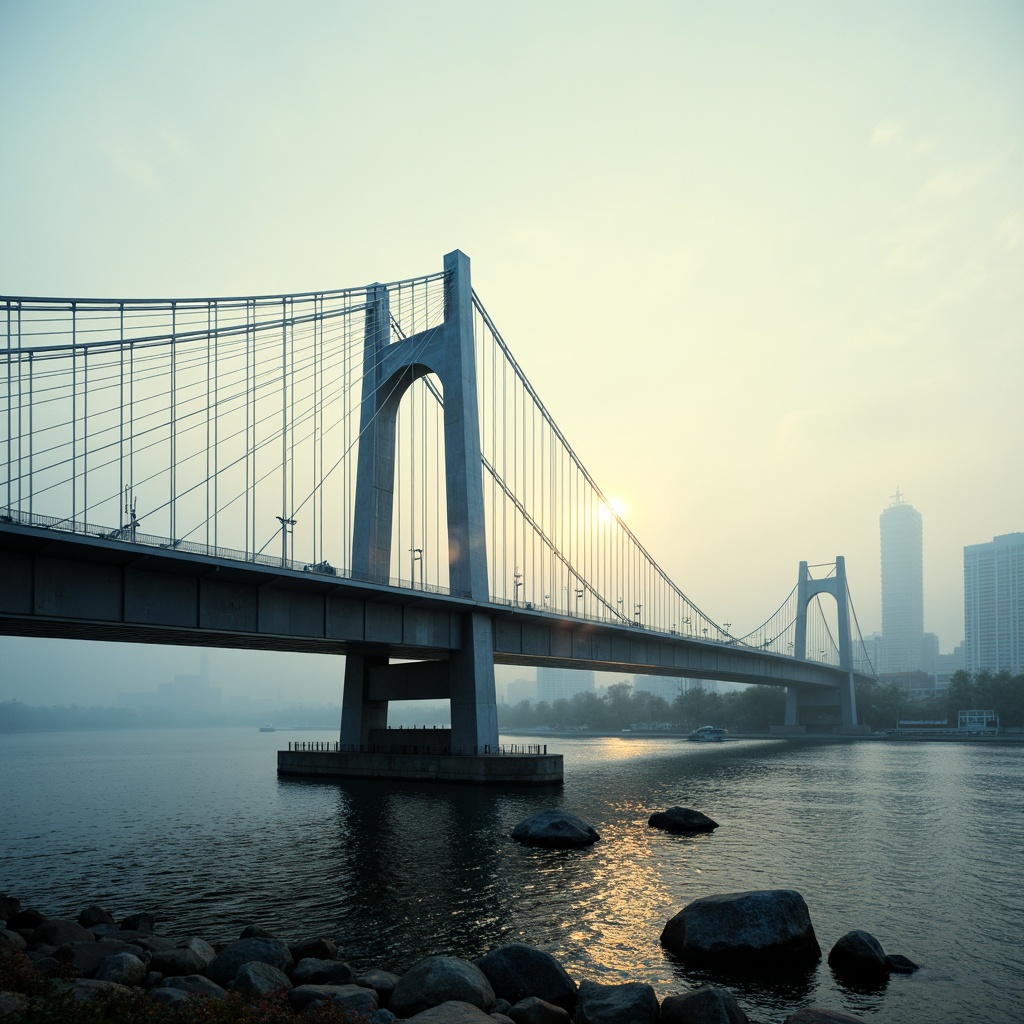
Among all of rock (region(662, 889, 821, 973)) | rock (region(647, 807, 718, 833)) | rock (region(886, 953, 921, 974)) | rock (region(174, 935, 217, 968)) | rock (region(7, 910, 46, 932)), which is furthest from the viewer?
rock (region(647, 807, 718, 833))

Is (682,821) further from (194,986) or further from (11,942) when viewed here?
(11,942)

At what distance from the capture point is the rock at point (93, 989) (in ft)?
42.9

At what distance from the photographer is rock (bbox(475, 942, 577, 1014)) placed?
16.5 m

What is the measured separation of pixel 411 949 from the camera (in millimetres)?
20125

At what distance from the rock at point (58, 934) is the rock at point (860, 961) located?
15.1 m

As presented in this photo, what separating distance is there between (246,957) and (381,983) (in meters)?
2.71

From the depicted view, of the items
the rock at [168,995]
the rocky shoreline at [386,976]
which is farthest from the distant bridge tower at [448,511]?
the rock at [168,995]

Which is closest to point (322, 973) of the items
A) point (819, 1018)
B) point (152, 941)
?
point (152, 941)

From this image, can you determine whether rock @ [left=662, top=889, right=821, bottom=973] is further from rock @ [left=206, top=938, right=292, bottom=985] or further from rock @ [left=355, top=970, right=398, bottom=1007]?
rock @ [left=206, top=938, right=292, bottom=985]

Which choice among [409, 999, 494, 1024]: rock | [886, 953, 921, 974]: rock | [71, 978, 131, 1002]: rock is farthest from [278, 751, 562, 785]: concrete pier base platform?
[71, 978, 131, 1002]: rock

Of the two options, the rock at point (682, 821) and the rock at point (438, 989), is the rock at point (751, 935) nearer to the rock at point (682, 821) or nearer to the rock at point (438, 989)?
the rock at point (438, 989)

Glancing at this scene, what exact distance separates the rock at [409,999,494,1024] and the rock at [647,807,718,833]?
25.4 m

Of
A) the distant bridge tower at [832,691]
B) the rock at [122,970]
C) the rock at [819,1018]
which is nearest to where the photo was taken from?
the rock at [819,1018]

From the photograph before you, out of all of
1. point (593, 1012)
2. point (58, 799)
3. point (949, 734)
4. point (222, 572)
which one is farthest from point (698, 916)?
point (949, 734)
